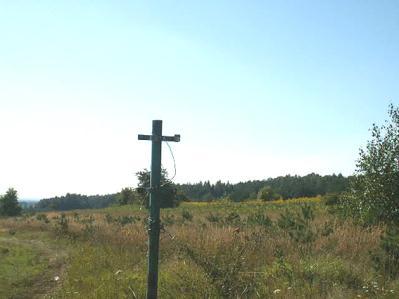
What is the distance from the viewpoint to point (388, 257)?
25.9ft

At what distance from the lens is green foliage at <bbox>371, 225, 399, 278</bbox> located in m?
7.71

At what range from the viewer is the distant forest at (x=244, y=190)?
85250mm

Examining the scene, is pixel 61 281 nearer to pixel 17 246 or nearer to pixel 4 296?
pixel 4 296

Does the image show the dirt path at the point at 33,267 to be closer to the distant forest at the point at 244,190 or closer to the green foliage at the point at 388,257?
the green foliage at the point at 388,257

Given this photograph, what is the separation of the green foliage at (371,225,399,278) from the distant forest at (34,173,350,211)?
5913 cm

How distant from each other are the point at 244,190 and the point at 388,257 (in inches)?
3973

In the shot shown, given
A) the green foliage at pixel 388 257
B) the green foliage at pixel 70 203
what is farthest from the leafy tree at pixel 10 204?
the green foliage at pixel 70 203

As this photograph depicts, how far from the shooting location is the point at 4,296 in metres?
9.77

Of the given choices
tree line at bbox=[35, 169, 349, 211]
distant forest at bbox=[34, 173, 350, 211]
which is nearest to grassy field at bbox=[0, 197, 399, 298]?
tree line at bbox=[35, 169, 349, 211]

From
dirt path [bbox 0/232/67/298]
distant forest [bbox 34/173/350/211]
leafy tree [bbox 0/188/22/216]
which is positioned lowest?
dirt path [bbox 0/232/67/298]

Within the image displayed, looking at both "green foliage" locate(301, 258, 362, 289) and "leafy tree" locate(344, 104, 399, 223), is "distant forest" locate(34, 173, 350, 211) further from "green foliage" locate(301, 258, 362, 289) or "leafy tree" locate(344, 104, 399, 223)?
"green foliage" locate(301, 258, 362, 289)

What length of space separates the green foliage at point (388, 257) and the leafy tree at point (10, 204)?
60678mm

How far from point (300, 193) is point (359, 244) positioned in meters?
78.3

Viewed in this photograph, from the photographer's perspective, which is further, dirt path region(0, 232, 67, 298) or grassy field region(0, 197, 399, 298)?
dirt path region(0, 232, 67, 298)
